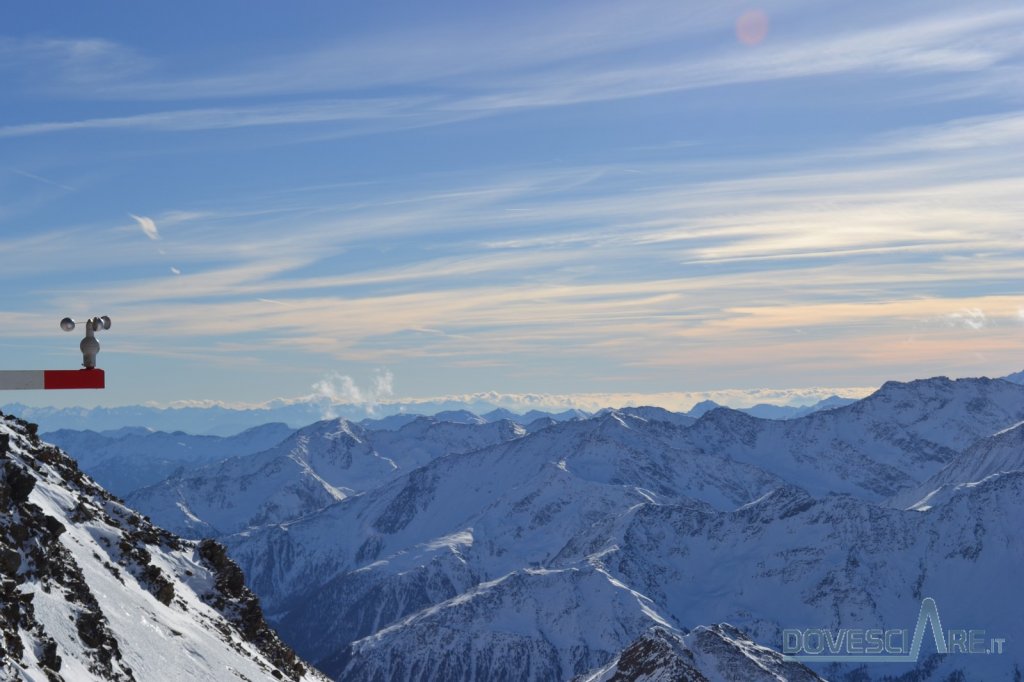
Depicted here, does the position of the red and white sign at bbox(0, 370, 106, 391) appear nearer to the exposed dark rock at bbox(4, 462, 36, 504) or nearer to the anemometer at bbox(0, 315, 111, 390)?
the anemometer at bbox(0, 315, 111, 390)

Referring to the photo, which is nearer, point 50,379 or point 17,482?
point 50,379

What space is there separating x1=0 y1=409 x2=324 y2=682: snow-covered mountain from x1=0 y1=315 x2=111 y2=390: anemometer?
25013 mm

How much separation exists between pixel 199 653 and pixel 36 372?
165 ft

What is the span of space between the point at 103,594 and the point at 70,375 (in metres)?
48.5

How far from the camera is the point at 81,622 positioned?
71.3m

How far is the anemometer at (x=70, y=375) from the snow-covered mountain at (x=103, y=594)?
25.0 metres

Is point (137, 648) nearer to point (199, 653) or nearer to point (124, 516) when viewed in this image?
point (199, 653)

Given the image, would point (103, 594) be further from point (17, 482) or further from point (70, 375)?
point (70, 375)

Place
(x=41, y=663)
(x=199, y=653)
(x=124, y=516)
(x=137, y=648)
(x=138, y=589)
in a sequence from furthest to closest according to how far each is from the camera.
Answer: (x=124, y=516), (x=138, y=589), (x=199, y=653), (x=137, y=648), (x=41, y=663)

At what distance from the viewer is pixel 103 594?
3206 inches

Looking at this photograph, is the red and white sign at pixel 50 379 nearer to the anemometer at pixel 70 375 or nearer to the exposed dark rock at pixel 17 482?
the anemometer at pixel 70 375

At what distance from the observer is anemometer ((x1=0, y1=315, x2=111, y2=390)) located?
37.8 metres

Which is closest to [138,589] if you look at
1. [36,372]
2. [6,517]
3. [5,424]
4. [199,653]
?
[199,653]

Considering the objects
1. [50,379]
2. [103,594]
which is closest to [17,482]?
[103,594]
